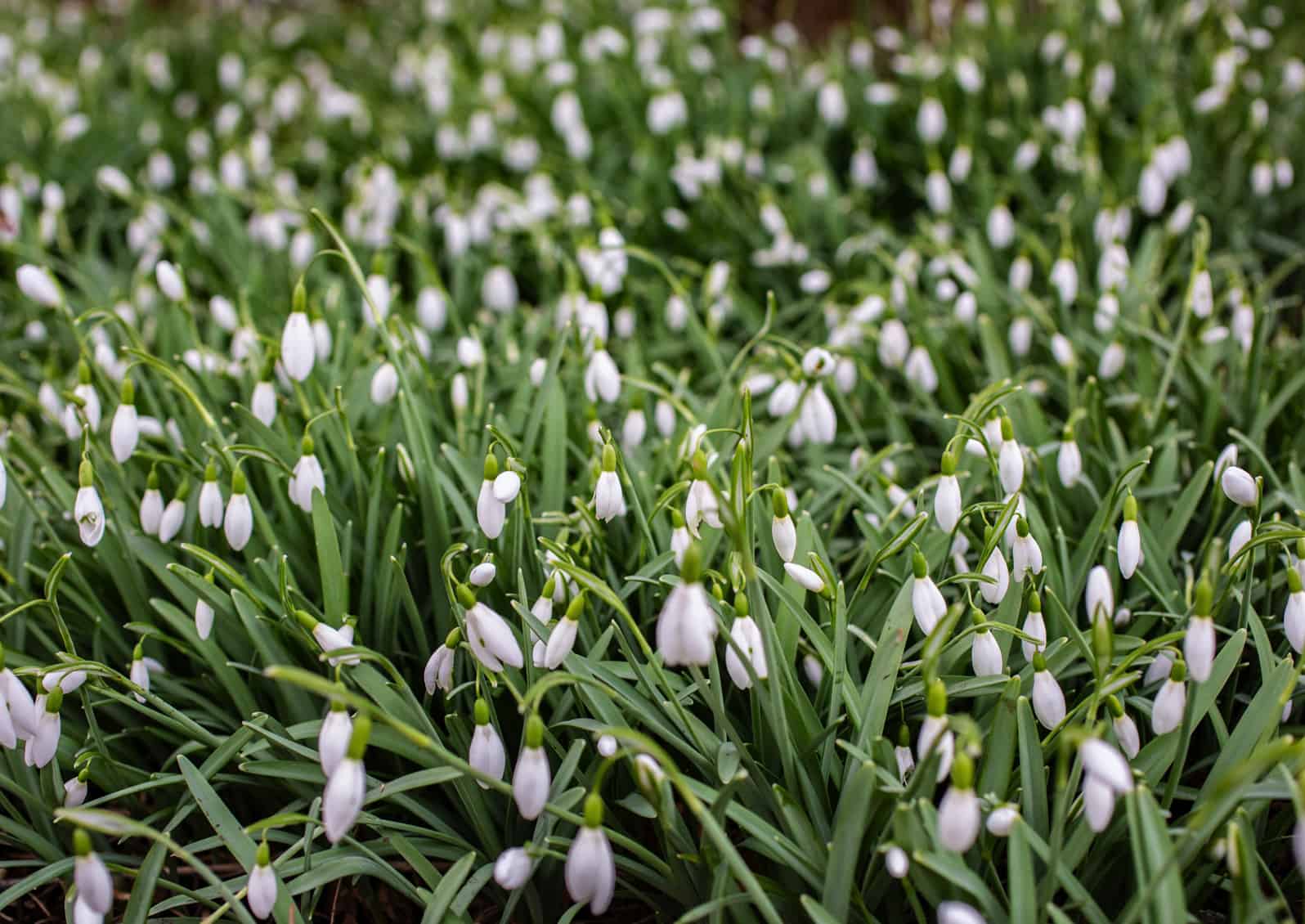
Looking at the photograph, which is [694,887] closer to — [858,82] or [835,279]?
[835,279]

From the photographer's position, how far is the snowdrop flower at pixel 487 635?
4.23ft

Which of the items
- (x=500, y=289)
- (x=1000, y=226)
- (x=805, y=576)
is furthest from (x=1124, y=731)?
(x=500, y=289)

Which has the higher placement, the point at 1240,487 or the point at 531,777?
the point at 1240,487

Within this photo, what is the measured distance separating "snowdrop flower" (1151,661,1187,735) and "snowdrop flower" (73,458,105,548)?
141 centimetres

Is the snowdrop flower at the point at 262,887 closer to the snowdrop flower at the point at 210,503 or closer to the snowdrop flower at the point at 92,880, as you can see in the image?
the snowdrop flower at the point at 92,880

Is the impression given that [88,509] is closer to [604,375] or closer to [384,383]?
[384,383]

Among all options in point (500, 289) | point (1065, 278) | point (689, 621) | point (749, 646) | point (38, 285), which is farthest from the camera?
point (500, 289)

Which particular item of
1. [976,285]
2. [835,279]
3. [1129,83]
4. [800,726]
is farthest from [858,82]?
[800,726]

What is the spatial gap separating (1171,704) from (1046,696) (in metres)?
0.14

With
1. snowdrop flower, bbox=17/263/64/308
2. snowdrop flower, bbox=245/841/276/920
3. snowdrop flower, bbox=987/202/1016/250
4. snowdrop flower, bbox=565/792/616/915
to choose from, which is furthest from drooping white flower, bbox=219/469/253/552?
snowdrop flower, bbox=987/202/1016/250

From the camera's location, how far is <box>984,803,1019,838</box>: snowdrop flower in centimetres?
125

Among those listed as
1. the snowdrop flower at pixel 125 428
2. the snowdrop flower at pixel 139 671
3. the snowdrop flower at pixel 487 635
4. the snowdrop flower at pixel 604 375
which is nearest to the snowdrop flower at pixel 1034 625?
the snowdrop flower at pixel 487 635

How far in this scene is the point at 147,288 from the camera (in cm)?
286

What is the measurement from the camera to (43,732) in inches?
56.5
